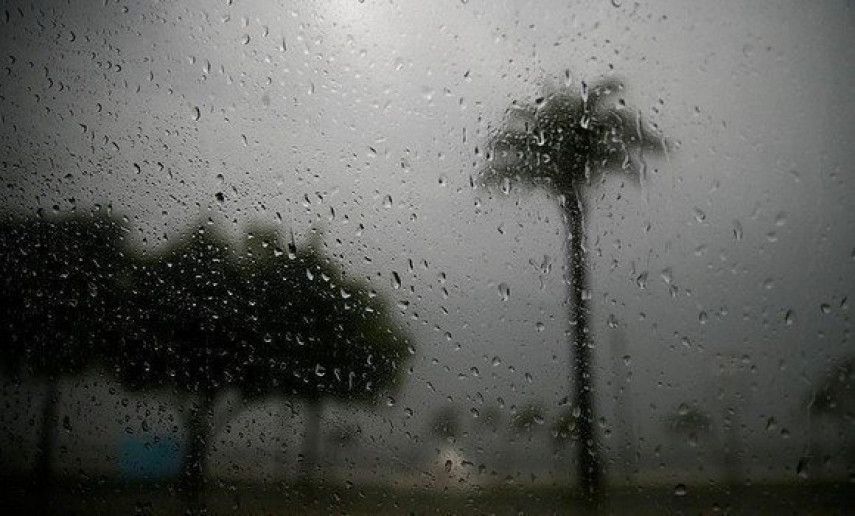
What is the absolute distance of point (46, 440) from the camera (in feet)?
3.99

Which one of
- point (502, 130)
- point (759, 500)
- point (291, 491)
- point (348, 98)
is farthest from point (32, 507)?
point (759, 500)

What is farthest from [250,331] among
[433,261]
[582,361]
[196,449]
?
[582,361]

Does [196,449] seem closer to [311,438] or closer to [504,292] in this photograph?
[311,438]

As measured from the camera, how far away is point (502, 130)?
3.94ft

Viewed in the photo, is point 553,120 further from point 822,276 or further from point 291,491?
point 291,491

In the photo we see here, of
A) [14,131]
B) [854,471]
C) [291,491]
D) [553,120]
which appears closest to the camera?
[854,471]

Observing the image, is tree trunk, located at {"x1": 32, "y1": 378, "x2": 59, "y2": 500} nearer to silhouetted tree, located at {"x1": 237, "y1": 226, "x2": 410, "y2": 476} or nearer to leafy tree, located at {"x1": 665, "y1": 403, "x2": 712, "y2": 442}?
silhouetted tree, located at {"x1": 237, "y1": 226, "x2": 410, "y2": 476}

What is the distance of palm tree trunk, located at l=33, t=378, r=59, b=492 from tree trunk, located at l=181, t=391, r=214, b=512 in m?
0.31

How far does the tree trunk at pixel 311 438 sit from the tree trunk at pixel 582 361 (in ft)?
1.61

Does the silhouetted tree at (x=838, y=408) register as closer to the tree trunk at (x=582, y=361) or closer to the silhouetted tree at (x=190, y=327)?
the tree trunk at (x=582, y=361)

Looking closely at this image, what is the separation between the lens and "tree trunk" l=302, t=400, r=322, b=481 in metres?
1.09

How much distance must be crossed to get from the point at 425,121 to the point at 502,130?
166mm

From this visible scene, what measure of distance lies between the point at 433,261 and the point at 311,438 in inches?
16.6

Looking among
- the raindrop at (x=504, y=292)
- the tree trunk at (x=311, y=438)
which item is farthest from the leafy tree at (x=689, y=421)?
the tree trunk at (x=311, y=438)
